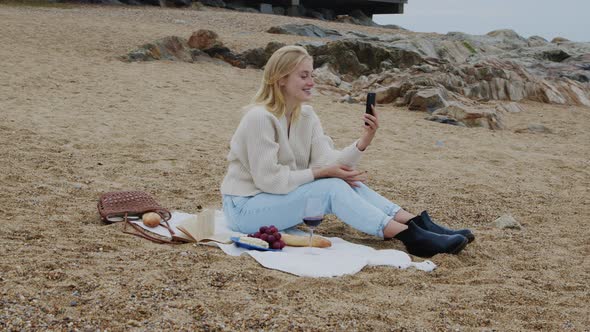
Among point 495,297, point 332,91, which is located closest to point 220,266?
point 495,297

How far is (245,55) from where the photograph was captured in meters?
14.8

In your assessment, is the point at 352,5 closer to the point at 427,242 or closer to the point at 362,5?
the point at 362,5

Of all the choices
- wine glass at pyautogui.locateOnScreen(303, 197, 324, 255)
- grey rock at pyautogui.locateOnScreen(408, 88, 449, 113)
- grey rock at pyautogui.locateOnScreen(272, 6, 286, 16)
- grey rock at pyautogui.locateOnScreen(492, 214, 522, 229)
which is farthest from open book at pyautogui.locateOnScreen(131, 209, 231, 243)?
grey rock at pyautogui.locateOnScreen(272, 6, 286, 16)

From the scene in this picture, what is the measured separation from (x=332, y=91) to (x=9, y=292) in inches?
397

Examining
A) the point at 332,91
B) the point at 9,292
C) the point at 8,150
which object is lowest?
the point at 332,91

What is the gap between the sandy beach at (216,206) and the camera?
3.01 metres

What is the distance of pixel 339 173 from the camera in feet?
→ 13.7

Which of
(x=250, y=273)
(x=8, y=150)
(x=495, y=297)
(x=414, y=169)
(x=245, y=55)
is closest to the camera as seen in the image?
(x=495, y=297)

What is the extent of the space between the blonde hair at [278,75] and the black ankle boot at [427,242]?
961mm

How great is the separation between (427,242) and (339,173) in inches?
24.9

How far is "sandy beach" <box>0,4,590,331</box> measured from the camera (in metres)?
3.01

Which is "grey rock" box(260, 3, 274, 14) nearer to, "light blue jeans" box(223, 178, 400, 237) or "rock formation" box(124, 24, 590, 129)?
"rock formation" box(124, 24, 590, 129)

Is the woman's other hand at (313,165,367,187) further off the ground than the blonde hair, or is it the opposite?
the blonde hair

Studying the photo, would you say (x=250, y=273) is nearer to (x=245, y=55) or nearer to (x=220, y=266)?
(x=220, y=266)
